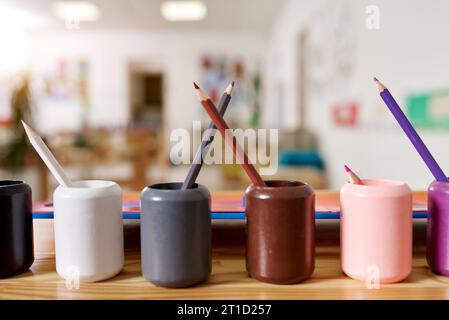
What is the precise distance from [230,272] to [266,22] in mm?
6188

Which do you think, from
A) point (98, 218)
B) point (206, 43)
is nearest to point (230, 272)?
point (98, 218)

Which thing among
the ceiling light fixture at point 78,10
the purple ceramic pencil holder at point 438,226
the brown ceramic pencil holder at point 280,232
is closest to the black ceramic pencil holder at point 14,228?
the brown ceramic pencil holder at point 280,232

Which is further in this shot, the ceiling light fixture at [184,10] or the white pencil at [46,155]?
the ceiling light fixture at [184,10]

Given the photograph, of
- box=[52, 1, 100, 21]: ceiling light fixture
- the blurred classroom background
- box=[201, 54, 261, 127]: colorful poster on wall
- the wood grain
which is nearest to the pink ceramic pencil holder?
the wood grain

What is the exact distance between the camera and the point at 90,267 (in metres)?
0.49

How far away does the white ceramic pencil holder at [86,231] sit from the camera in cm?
48

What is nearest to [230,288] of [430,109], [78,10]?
[430,109]

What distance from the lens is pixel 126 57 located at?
7.29 metres

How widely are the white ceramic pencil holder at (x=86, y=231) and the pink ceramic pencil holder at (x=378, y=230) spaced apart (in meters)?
0.26

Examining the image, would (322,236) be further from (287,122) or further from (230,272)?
(287,122)

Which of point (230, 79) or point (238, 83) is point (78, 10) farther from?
point (238, 83)

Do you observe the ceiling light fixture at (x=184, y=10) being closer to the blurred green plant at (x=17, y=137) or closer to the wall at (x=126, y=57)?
the wall at (x=126, y=57)

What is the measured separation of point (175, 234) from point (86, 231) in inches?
4.0
